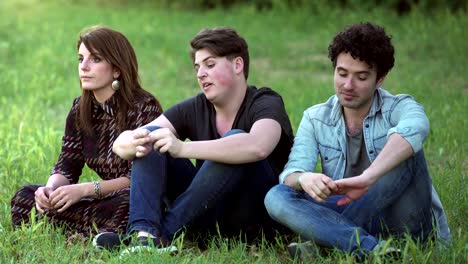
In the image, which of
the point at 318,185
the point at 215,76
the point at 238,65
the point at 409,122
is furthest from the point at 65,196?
the point at 409,122

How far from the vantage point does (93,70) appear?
5.23 m

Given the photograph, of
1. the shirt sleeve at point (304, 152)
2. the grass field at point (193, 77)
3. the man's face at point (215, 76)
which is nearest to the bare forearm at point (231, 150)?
the shirt sleeve at point (304, 152)

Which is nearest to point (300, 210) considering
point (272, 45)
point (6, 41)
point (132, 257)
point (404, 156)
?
point (404, 156)

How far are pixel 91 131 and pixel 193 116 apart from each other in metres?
0.71

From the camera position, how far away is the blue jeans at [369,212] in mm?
4258

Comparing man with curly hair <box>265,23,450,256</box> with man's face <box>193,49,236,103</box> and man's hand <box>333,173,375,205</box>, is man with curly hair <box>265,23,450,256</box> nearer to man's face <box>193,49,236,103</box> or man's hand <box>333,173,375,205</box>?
man's hand <box>333,173,375,205</box>

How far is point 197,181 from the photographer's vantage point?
4.65 m

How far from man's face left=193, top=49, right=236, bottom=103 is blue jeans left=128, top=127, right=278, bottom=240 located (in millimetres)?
291

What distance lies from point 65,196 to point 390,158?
1.95 meters

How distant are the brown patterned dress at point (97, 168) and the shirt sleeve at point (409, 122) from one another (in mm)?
1513

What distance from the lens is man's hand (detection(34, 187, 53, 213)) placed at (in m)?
5.08

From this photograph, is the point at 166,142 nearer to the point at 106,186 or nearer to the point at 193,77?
the point at 106,186

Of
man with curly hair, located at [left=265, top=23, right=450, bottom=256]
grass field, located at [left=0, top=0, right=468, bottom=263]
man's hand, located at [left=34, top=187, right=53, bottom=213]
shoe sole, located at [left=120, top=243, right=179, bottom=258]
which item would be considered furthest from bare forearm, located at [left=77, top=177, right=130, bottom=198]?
man with curly hair, located at [left=265, top=23, right=450, bottom=256]

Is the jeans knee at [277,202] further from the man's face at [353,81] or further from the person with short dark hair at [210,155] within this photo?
the man's face at [353,81]
